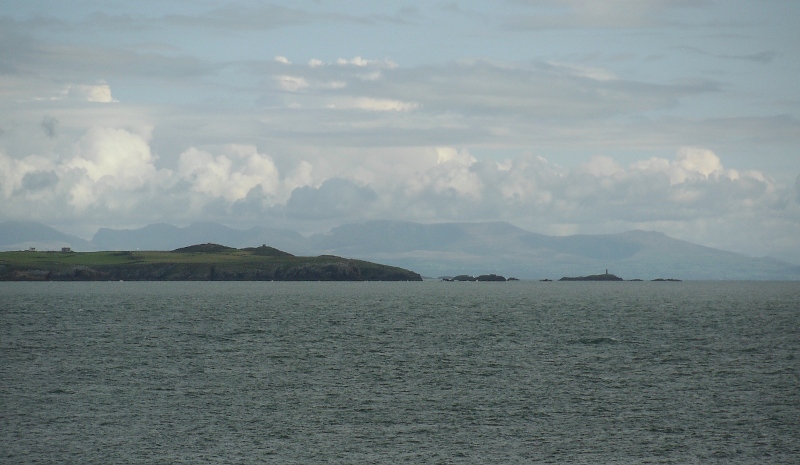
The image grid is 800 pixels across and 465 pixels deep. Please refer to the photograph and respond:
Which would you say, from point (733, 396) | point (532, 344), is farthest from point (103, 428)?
point (532, 344)

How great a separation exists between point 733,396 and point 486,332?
50156 millimetres

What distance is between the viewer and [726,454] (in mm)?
42094

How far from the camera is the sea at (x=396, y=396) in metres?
43.0

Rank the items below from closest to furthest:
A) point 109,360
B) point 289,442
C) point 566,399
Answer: point 289,442 < point 566,399 < point 109,360

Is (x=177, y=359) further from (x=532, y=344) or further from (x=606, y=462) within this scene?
(x=606, y=462)

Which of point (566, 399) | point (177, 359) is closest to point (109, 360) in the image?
point (177, 359)

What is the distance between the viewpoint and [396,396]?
5725 cm

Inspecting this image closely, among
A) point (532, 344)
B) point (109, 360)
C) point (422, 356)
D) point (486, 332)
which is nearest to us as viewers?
point (109, 360)

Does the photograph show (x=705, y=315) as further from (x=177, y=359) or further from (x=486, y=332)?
(x=177, y=359)

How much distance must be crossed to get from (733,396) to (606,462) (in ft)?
70.8

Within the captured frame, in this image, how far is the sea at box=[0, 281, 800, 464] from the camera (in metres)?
43.0

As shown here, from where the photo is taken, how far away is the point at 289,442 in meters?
44.5

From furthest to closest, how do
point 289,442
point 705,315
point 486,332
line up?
point 705,315
point 486,332
point 289,442

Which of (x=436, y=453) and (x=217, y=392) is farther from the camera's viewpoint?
(x=217, y=392)
